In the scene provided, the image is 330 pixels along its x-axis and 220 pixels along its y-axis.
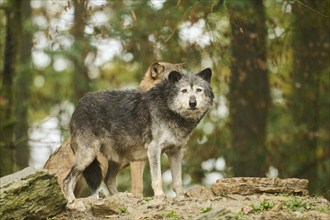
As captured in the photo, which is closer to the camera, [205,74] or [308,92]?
[205,74]

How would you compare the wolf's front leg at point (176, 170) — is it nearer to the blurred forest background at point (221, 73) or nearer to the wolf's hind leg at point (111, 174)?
the wolf's hind leg at point (111, 174)

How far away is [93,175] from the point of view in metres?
12.7

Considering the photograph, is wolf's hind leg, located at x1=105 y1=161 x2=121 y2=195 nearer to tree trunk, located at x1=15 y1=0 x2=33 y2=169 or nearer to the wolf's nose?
the wolf's nose

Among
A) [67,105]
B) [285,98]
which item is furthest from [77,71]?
[285,98]

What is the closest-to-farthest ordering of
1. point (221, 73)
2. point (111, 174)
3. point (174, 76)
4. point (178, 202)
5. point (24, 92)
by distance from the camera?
1. point (178, 202)
2. point (174, 76)
3. point (111, 174)
4. point (221, 73)
5. point (24, 92)

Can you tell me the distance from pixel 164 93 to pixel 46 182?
254 cm

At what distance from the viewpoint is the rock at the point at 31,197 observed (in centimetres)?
1043

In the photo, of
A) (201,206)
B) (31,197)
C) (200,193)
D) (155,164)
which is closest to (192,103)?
(155,164)

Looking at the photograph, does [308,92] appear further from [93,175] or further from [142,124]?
[93,175]

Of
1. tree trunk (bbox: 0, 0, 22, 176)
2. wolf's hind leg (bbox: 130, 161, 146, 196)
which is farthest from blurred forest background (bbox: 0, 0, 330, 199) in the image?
wolf's hind leg (bbox: 130, 161, 146, 196)

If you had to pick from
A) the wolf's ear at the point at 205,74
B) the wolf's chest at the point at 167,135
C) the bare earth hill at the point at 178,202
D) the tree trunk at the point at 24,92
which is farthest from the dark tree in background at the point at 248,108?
the bare earth hill at the point at 178,202

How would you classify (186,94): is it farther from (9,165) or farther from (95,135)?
(9,165)

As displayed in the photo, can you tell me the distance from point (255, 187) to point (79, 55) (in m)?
9.69

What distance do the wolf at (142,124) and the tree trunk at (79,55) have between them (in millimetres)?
6389
